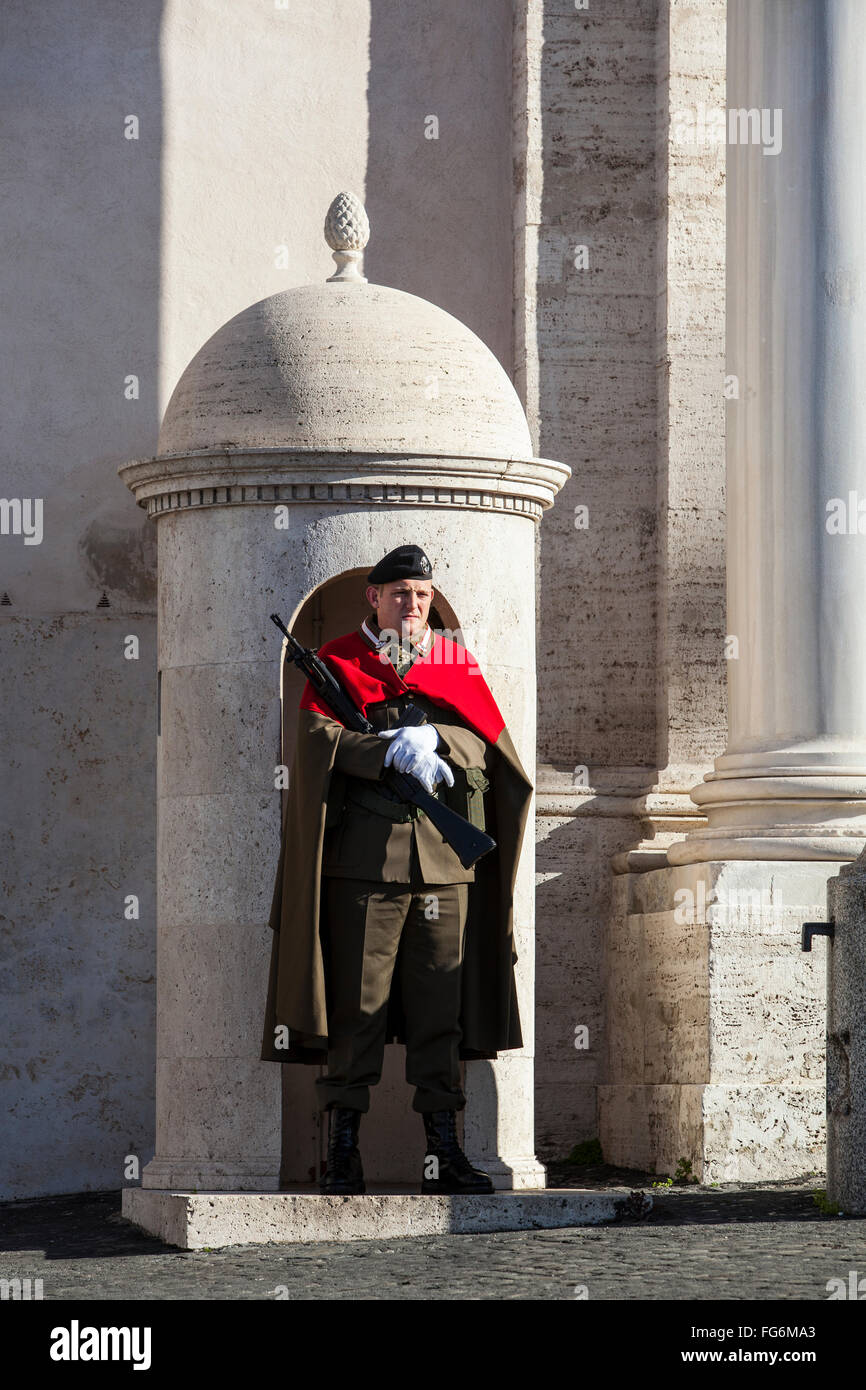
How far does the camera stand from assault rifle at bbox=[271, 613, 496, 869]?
8.25m

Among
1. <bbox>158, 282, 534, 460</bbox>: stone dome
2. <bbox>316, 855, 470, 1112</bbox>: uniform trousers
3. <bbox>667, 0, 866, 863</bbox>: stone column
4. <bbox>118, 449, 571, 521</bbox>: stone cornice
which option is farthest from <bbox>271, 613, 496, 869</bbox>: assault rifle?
<bbox>667, 0, 866, 863</bbox>: stone column

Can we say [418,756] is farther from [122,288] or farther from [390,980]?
[122,288]

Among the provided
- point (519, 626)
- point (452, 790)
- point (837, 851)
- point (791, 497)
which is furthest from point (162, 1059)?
point (791, 497)

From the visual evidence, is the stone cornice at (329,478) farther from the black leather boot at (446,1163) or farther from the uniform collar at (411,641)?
the black leather boot at (446,1163)

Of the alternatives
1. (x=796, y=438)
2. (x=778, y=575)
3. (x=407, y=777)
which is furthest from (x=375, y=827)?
(x=796, y=438)

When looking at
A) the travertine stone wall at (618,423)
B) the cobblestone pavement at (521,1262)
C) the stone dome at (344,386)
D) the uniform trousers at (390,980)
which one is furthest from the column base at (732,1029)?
the stone dome at (344,386)

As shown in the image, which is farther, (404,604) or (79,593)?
(79,593)

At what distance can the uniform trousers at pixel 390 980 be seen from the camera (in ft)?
27.2

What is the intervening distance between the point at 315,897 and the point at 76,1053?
2668mm

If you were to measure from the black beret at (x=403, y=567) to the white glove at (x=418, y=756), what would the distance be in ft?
1.84

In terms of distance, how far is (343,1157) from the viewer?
8.30 m

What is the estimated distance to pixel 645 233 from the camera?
11.5 meters

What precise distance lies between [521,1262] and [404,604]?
249 centimetres

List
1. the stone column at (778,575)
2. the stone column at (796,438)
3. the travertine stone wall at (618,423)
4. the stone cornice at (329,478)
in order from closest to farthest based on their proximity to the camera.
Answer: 1. the stone cornice at (329,478)
2. the stone column at (778,575)
3. the stone column at (796,438)
4. the travertine stone wall at (618,423)
